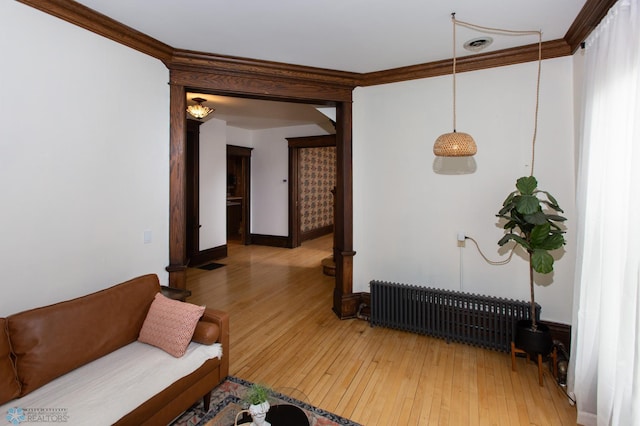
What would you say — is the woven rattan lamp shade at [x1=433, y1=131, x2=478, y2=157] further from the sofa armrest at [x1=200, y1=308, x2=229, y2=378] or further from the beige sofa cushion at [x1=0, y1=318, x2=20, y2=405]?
the beige sofa cushion at [x1=0, y1=318, x2=20, y2=405]

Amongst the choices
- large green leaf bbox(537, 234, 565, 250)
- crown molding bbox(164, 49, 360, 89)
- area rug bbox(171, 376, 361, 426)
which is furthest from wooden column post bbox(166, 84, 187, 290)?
large green leaf bbox(537, 234, 565, 250)

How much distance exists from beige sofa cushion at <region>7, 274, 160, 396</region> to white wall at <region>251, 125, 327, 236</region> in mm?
5381

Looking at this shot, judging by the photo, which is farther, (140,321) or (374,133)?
(374,133)

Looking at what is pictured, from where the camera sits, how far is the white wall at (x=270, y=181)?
24.9ft

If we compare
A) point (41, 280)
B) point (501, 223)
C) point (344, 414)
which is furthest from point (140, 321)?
point (501, 223)

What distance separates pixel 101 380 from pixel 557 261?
3720 millimetres

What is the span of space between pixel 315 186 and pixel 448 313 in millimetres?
6199

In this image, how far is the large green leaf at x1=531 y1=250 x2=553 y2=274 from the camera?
94.0 inches

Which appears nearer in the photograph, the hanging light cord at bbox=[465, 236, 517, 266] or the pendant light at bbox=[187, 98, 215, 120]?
the hanging light cord at bbox=[465, 236, 517, 266]

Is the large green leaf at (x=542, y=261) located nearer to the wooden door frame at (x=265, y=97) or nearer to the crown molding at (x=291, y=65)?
the crown molding at (x=291, y=65)

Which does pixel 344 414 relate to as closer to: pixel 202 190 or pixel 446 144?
pixel 446 144

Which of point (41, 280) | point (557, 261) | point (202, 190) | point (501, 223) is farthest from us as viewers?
point (202, 190)

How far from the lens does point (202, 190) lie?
6.27 metres

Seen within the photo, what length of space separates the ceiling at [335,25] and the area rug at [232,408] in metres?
2.61
